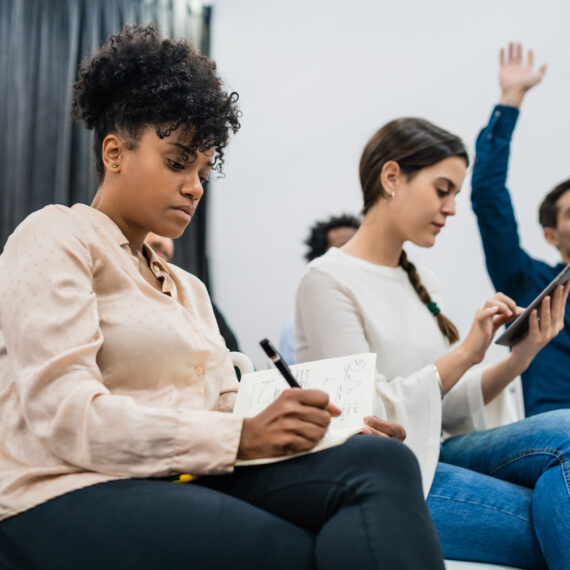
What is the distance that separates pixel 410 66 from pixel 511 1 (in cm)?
44

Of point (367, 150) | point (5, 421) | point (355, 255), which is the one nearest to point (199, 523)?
point (5, 421)

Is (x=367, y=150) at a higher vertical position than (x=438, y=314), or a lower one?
higher

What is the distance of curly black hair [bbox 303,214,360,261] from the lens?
2770 mm

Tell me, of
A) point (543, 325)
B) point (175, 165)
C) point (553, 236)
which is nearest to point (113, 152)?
point (175, 165)

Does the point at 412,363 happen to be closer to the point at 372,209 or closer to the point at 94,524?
the point at 372,209

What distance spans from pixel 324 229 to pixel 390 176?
4.36 feet

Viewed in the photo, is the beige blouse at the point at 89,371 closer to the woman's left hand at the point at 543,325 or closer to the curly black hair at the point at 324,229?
the woman's left hand at the point at 543,325

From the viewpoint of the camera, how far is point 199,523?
0.62 metres

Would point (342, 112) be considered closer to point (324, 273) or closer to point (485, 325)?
point (324, 273)

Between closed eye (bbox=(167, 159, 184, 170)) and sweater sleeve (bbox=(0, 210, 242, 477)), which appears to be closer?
sweater sleeve (bbox=(0, 210, 242, 477))

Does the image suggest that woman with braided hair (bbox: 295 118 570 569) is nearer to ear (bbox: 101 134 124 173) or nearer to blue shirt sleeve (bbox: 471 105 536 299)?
blue shirt sleeve (bbox: 471 105 536 299)

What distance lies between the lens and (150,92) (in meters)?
0.88

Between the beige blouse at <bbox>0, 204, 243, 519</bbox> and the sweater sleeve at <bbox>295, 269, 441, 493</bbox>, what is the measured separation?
0.41m

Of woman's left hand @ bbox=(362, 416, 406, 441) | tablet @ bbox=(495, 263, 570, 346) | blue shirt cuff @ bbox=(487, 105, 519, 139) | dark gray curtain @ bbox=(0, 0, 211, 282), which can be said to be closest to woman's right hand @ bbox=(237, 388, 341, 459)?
woman's left hand @ bbox=(362, 416, 406, 441)
